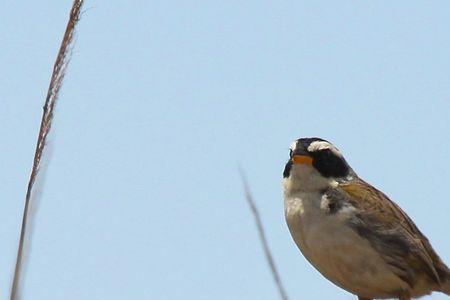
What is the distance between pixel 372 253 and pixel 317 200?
590mm

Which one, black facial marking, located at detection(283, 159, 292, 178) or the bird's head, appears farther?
black facial marking, located at detection(283, 159, 292, 178)

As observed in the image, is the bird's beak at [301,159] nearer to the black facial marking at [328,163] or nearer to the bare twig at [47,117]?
the black facial marking at [328,163]

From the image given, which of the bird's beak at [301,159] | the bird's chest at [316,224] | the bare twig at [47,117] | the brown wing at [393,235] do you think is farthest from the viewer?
the bird's beak at [301,159]

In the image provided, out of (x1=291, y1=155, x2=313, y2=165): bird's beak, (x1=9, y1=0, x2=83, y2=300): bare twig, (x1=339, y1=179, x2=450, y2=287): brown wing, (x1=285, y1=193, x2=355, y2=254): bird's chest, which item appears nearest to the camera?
(x1=9, y1=0, x2=83, y2=300): bare twig

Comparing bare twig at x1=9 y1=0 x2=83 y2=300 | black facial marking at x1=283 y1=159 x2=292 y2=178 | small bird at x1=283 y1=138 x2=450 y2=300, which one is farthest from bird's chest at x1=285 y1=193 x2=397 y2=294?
bare twig at x1=9 y1=0 x2=83 y2=300

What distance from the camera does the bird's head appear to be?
778 centimetres

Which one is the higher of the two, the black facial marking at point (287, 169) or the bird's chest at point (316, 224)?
the black facial marking at point (287, 169)

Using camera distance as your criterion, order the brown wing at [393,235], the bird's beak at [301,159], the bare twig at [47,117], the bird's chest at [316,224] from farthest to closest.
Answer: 1. the bird's beak at [301,159]
2. the brown wing at [393,235]
3. the bird's chest at [316,224]
4. the bare twig at [47,117]

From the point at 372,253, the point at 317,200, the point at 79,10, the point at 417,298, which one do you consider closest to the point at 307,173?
the point at 317,200

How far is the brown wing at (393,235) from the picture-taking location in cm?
771

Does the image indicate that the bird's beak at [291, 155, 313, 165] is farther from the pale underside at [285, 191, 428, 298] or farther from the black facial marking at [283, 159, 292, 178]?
the pale underside at [285, 191, 428, 298]

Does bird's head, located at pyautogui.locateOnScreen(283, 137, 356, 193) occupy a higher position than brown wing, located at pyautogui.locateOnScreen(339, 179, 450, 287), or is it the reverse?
bird's head, located at pyautogui.locateOnScreen(283, 137, 356, 193)

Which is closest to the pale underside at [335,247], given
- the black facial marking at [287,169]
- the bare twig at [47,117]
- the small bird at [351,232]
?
the small bird at [351,232]

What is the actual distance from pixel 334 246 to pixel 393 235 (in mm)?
665
